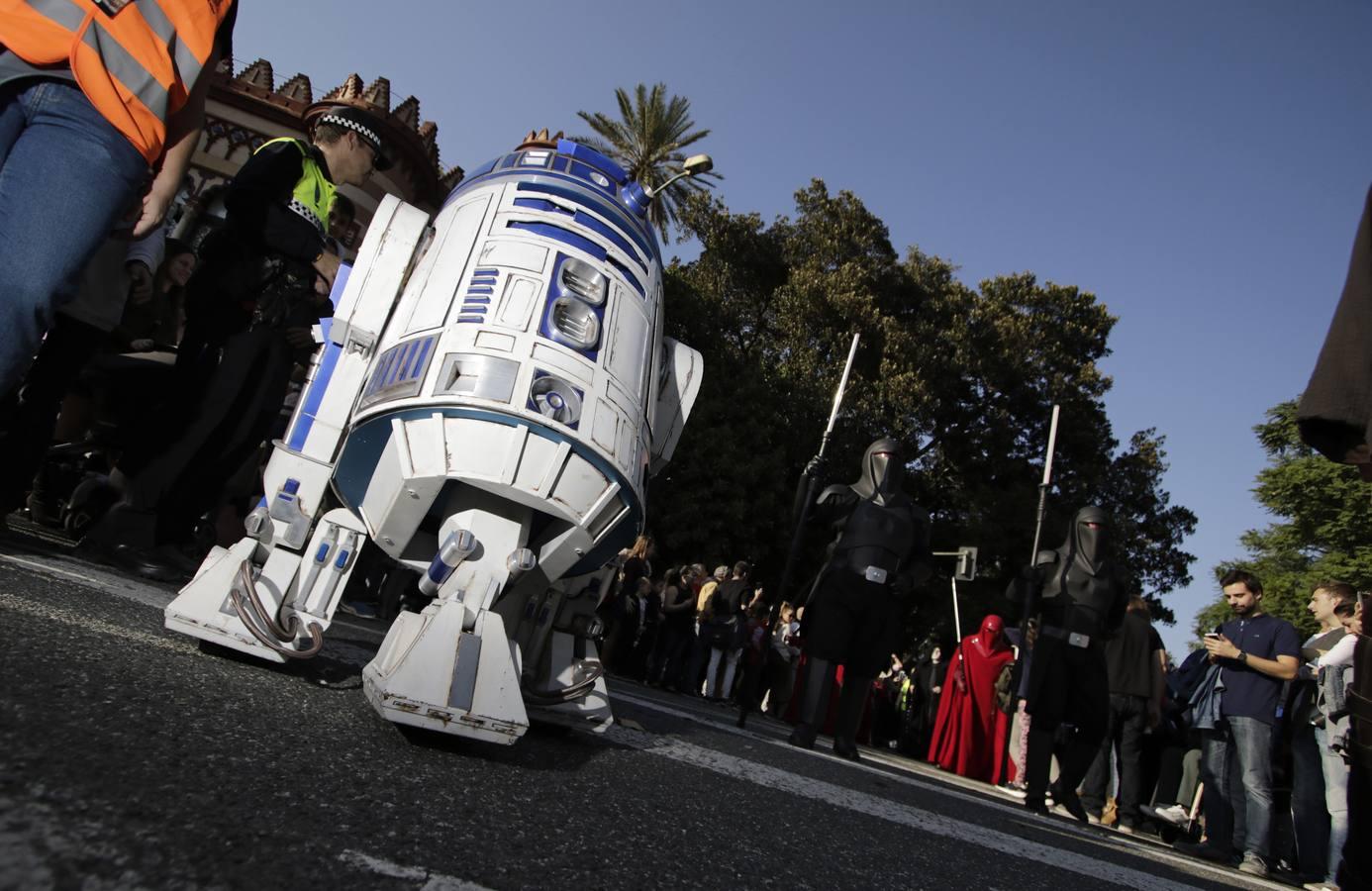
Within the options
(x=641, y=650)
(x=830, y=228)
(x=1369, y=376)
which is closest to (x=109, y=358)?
(x=1369, y=376)

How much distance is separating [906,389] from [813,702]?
16.1 m

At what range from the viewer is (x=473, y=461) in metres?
2.09

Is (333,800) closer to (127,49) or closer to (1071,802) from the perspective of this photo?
(127,49)

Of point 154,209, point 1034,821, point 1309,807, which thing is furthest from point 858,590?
point 154,209

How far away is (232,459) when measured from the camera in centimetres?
400

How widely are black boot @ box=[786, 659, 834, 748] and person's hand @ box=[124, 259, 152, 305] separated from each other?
152 inches

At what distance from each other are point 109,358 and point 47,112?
3.31 m

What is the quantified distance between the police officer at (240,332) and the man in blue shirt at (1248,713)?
5488 millimetres

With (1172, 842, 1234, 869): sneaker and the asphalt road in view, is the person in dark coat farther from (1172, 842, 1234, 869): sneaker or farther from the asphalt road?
(1172, 842, 1234, 869): sneaker

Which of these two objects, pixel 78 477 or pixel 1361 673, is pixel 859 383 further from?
pixel 1361 673

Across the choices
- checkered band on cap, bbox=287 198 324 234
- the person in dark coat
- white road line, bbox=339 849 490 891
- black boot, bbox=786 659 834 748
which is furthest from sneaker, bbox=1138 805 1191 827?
white road line, bbox=339 849 490 891

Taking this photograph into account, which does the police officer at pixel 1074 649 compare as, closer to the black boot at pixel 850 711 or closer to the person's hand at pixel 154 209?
the black boot at pixel 850 711

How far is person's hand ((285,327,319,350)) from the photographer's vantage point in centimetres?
326

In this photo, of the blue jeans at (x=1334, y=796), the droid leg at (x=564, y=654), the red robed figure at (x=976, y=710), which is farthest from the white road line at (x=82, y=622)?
the red robed figure at (x=976, y=710)
